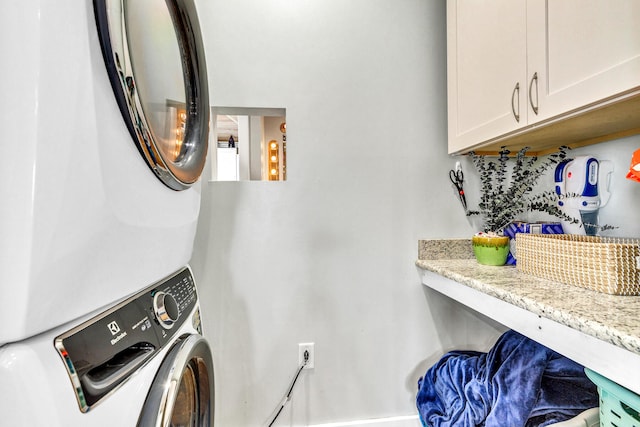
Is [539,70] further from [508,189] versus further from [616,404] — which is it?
[616,404]

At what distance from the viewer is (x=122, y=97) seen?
510 mm

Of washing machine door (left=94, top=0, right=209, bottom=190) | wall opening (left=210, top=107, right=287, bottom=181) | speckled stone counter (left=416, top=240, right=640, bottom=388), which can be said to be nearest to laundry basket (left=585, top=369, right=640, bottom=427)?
speckled stone counter (left=416, top=240, right=640, bottom=388)

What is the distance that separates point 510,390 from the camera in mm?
936

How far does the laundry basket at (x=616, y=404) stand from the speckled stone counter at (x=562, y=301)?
0.24 ft

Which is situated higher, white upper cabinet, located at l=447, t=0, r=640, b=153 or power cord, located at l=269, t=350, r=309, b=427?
white upper cabinet, located at l=447, t=0, r=640, b=153

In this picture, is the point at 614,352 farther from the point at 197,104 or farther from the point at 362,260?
the point at 197,104

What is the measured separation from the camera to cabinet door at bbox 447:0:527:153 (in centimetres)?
106

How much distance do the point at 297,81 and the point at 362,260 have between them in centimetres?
85

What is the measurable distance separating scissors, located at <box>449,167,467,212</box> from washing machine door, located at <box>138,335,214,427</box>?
1264mm

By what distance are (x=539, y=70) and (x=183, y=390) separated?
1301 millimetres

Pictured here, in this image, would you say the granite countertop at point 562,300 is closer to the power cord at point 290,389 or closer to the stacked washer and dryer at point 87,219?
the power cord at point 290,389

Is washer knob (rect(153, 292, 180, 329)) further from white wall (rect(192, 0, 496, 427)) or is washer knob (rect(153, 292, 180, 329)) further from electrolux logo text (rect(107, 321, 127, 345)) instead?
white wall (rect(192, 0, 496, 427))

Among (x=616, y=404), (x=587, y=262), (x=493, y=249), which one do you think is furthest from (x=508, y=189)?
(x=616, y=404)

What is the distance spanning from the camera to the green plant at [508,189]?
1349 millimetres
